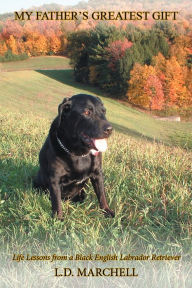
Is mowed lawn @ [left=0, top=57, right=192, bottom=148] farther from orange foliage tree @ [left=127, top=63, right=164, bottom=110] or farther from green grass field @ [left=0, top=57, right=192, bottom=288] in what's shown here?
green grass field @ [left=0, top=57, right=192, bottom=288]

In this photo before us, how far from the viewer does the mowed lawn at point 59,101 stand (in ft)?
98.0

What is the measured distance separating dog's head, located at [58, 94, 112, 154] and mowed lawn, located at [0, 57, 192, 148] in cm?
2050

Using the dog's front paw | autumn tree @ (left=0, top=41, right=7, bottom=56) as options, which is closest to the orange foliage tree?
the dog's front paw

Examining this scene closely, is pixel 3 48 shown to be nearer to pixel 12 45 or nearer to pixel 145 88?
pixel 12 45

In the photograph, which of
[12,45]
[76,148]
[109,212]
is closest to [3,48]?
[12,45]

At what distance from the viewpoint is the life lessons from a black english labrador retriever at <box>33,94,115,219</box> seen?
304cm

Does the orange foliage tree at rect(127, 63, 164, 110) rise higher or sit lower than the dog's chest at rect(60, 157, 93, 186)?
lower

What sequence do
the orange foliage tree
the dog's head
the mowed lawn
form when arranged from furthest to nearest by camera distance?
the orange foliage tree < the mowed lawn < the dog's head

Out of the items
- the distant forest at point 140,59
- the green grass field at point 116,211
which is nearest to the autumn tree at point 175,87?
the distant forest at point 140,59

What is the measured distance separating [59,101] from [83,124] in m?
37.9

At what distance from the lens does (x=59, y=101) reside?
40188 mm

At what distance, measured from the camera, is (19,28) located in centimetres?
7069

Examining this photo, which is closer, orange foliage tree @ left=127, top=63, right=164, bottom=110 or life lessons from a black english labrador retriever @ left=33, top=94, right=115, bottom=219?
life lessons from a black english labrador retriever @ left=33, top=94, right=115, bottom=219

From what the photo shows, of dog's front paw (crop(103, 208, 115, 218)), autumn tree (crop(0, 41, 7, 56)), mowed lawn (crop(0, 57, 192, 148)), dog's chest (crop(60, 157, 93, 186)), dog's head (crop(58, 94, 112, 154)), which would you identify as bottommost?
mowed lawn (crop(0, 57, 192, 148))
